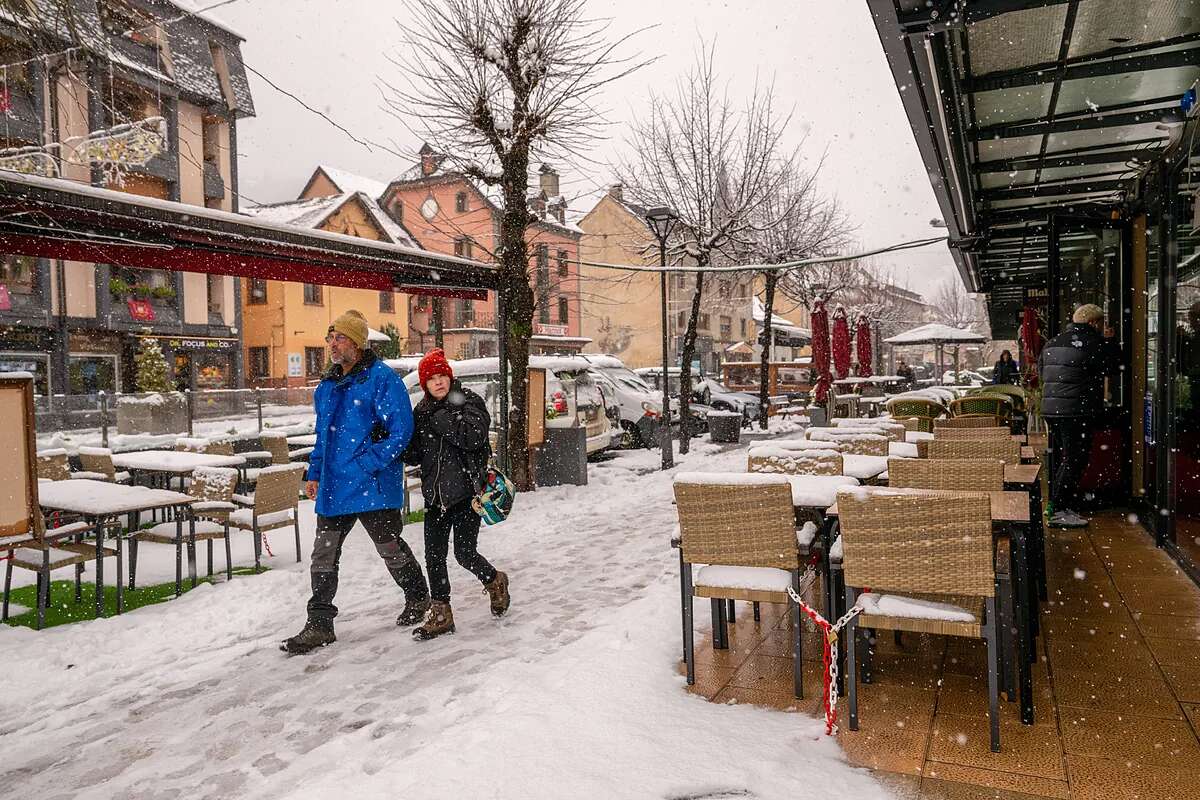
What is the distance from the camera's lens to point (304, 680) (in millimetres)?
4141

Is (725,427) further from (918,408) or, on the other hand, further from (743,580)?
(743,580)

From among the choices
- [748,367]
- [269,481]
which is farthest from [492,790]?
[748,367]

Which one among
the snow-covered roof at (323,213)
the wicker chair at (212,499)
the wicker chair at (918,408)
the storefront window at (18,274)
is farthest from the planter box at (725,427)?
the storefront window at (18,274)

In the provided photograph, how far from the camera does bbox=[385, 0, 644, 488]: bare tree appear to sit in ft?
31.6

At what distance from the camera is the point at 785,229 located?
22000 millimetres

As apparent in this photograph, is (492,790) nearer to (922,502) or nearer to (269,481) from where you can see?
(922,502)

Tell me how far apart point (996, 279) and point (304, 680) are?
17.4 meters

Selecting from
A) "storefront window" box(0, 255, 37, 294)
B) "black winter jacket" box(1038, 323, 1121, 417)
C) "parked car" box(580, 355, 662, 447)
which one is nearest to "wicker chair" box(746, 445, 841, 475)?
"black winter jacket" box(1038, 323, 1121, 417)

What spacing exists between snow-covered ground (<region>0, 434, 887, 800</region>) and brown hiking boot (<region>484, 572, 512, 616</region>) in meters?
0.09

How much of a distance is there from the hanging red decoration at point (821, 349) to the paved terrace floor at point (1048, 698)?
8427 mm

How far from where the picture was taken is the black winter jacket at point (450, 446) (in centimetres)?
464

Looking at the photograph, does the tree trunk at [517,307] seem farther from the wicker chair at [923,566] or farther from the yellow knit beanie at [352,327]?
the wicker chair at [923,566]

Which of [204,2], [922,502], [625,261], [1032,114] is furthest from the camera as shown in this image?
[625,261]

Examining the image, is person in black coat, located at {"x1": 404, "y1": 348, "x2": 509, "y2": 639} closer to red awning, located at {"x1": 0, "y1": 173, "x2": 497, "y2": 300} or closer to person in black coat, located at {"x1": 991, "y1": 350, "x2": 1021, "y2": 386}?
red awning, located at {"x1": 0, "y1": 173, "x2": 497, "y2": 300}
